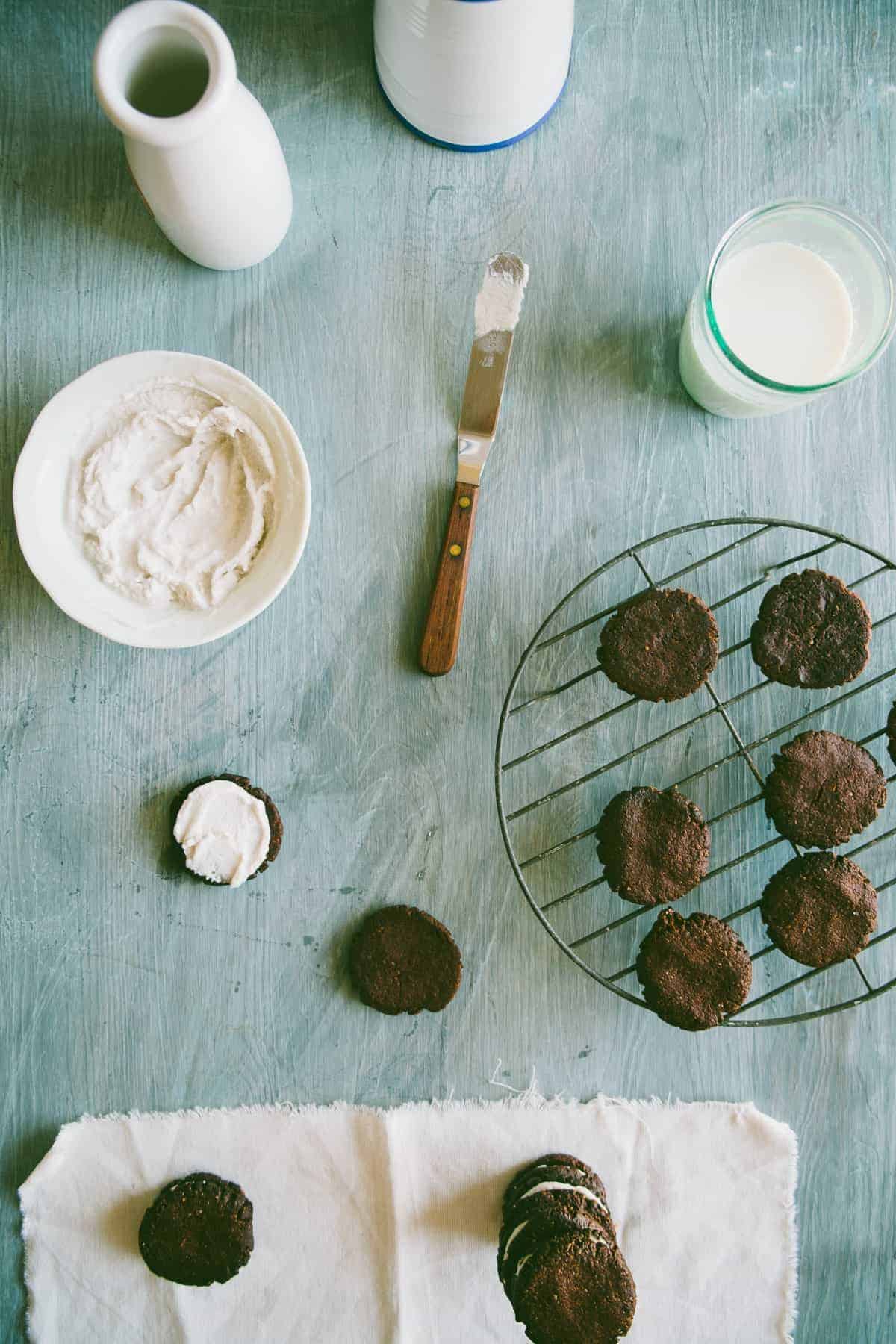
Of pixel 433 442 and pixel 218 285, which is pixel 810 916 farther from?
pixel 218 285

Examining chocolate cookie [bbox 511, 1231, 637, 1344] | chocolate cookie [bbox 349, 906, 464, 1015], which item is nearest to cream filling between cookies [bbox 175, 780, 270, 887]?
chocolate cookie [bbox 349, 906, 464, 1015]

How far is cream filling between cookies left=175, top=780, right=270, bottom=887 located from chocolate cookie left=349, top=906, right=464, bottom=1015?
0.50 ft

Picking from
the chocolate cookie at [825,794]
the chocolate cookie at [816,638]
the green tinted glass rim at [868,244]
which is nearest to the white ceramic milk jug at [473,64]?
the green tinted glass rim at [868,244]

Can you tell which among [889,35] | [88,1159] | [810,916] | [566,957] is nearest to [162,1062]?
[88,1159]

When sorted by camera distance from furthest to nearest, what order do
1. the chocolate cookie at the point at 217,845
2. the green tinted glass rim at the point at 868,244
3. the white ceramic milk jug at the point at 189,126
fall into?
the chocolate cookie at the point at 217,845, the green tinted glass rim at the point at 868,244, the white ceramic milk jug at the point at 189,126

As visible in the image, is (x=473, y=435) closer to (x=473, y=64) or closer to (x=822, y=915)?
(x=473, y=64)

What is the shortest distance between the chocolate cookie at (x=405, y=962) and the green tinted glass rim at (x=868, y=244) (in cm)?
67

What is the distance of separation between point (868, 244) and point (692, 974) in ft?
2.59

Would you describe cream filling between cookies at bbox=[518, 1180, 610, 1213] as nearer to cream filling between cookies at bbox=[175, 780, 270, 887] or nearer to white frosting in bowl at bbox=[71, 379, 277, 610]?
cream filling between cookies at bbox=[175, 780, 270, 887]

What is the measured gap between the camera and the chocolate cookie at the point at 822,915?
1.01m

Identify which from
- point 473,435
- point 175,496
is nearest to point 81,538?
point 175,496

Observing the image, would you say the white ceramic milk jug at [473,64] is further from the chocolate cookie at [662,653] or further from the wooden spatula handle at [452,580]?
the chocolate cookie at [662,653]

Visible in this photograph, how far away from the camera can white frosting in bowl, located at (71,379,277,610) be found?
991 millimetres

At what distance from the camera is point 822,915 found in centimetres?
101
